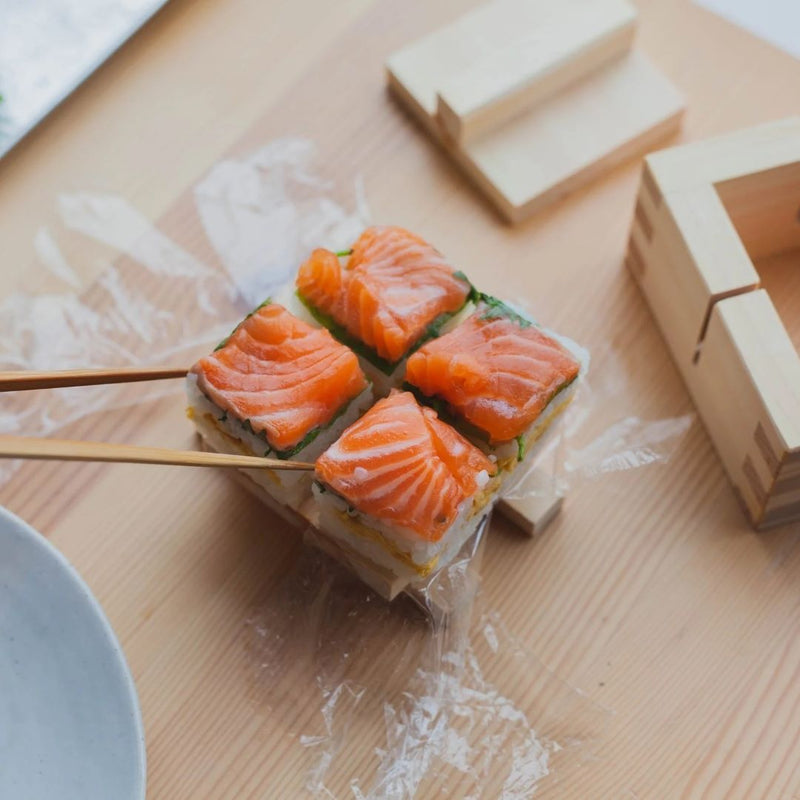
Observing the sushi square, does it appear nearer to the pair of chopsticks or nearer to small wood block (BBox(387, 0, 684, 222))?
the pair of chopsticks

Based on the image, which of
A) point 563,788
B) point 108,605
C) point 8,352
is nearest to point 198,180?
point 8,352

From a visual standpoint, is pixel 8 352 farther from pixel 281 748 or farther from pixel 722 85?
pixel 722 85

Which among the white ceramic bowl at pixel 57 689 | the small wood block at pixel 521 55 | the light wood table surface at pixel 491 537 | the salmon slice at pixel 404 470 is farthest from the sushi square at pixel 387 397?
the small wood block at pixel 521 55

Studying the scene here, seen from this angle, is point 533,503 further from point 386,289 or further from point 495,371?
point 386,289

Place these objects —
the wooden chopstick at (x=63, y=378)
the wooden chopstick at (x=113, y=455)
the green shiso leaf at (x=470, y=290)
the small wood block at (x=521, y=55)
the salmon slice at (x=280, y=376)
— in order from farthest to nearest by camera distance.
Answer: the small wood block at (x=521, y=55)
the green shiso leaf at (x=470, y=290)
the salmon slice at (x=280, y=376)
the wooden chopstick at (x=63, y=378)
the wooden chopstick at (x=113, y=455)

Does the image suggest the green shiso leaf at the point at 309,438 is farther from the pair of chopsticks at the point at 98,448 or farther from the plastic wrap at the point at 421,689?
the plastic wrap at the point at 421,689

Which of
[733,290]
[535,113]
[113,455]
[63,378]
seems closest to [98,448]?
[113,455]
